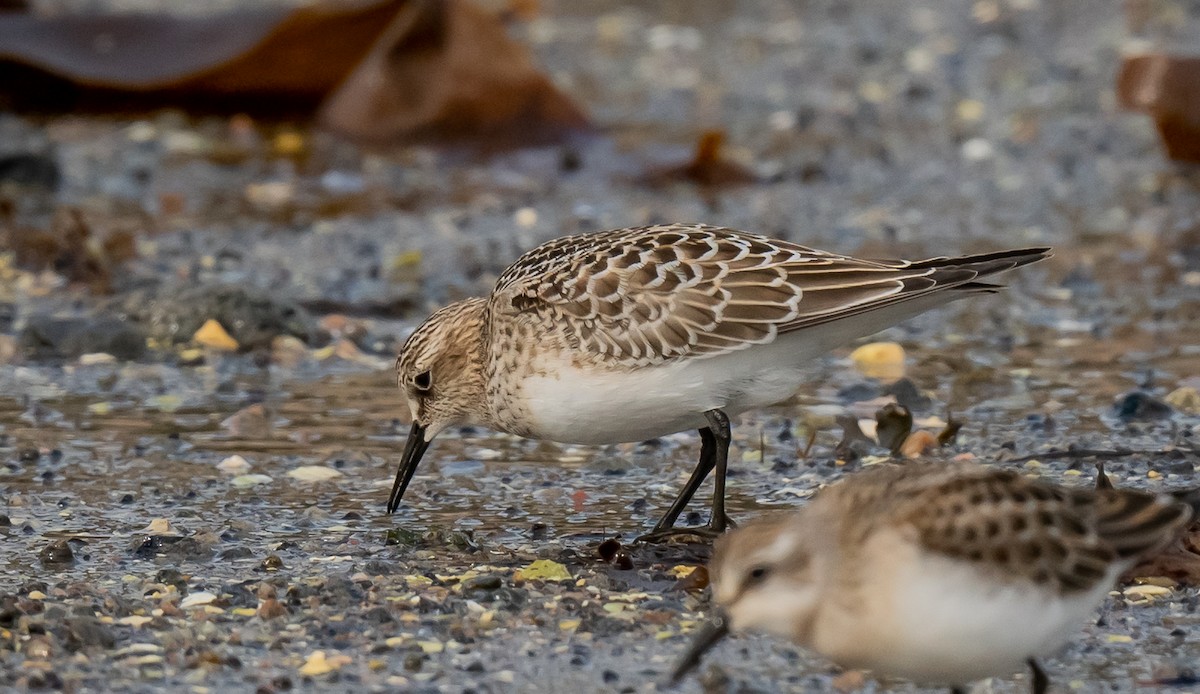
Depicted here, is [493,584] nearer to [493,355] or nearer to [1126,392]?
[493,355]

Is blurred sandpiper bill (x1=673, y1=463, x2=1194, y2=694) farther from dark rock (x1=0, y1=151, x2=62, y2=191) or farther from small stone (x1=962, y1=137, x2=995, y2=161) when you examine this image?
A: dark rock (x1=0, y1=151, x2=62, y2=191)

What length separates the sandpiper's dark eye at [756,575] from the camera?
13.1 feet

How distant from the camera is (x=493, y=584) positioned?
5059mm

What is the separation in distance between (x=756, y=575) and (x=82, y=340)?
15.3ft

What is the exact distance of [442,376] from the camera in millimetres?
6117

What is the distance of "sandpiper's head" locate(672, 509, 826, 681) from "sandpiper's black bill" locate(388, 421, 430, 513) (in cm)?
210

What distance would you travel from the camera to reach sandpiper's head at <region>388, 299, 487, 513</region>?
6059mm

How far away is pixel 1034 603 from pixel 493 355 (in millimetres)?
2430

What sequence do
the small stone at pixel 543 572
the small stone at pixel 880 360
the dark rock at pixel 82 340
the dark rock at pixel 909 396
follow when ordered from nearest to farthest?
1. the small stone at pixel 543 572
2. the dark rock at pixel 909 396
3. the small stone at pixel 880 360
4. the dark rock at pixel 82 340

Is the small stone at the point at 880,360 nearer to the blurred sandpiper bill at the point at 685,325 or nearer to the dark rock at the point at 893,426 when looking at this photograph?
the dark rock at the point at 893,426

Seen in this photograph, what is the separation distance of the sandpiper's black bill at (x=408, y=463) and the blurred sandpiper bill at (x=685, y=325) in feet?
1.39

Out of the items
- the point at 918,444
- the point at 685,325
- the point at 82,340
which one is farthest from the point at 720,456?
the point at 82,340

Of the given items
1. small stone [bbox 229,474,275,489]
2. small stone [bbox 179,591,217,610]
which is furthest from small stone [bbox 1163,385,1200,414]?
small stone [bbox 179,591,217,610]

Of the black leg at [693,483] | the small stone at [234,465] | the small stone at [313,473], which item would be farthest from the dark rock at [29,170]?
the black leg at [693,483]
